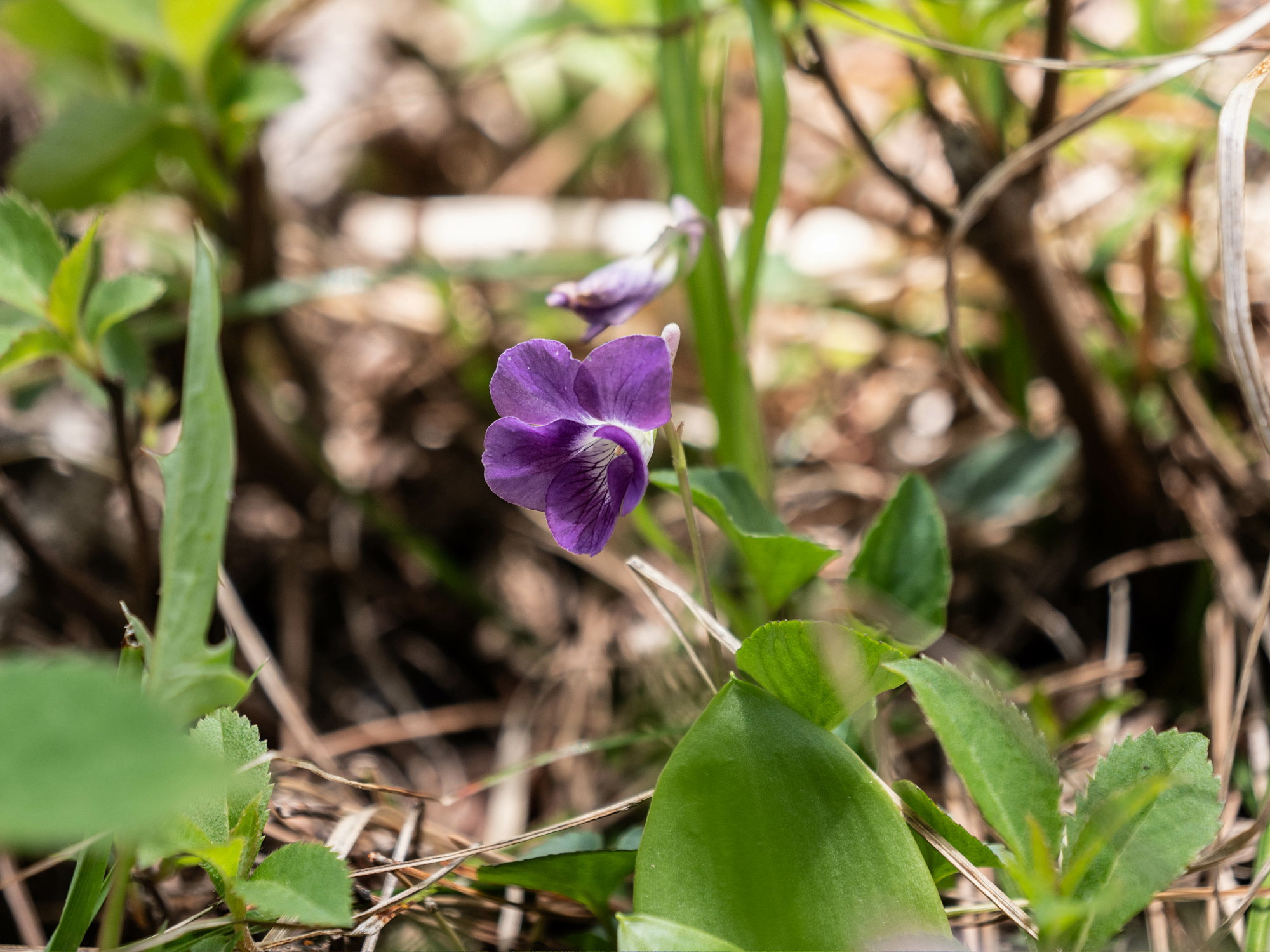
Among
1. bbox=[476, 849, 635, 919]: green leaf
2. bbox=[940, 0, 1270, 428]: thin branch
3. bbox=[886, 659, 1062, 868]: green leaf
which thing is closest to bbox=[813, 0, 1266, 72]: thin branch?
bbox=[940, 0, 1270, 428]: thin branch

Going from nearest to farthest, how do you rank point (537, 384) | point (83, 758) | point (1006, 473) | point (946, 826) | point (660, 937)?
point (83, 758) < point (660, 937) < point (946, 826) < point (537, 384) < point (1006, 473)

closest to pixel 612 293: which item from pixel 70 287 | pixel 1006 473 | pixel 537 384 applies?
pixel 537 384

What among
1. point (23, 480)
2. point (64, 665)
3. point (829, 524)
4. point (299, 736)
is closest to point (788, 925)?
point (64, 665)

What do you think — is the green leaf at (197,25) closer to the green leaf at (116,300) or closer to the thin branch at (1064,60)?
the green leaf at (116,300)

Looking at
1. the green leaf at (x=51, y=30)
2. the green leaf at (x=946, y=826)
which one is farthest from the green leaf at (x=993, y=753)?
the green leaf at (x=51, y=30)

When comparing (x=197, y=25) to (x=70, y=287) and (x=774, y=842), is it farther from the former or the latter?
(x=774, y=842)

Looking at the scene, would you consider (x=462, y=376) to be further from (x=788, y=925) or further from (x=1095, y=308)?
(x=788, y=925)

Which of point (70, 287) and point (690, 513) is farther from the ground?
point (70, 287)
